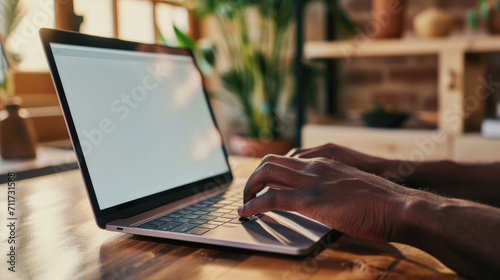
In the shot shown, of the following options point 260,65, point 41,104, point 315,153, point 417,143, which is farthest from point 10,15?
point 417,143

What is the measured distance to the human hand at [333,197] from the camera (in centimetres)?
53

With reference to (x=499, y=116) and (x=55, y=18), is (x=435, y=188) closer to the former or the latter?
(x=499, y=116)

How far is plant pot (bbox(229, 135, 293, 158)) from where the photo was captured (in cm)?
292

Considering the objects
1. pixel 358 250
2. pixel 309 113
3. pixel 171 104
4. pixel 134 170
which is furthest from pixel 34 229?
pixel 309 113

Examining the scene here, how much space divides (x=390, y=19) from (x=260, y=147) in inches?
42.0

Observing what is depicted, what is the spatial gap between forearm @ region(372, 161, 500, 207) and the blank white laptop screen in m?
0.32

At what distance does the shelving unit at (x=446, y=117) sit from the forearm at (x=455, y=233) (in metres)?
1.68

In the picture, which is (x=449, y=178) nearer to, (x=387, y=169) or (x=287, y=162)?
(x=387, y=169)

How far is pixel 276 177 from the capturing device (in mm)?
581

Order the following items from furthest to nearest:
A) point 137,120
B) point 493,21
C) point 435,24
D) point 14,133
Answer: point 435,24
point 493,21
point 14,133
point 137,120

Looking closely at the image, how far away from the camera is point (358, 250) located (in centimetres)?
55

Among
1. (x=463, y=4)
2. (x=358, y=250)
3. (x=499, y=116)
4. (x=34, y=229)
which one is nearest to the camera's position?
(x=358, y=250)

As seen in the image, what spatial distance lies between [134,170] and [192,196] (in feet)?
0.39

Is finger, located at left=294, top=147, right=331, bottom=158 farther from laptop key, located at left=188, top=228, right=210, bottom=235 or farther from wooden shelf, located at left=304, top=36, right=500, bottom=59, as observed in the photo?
wooden shelf, located at left=304, top=36, right=500, bottom=59
